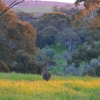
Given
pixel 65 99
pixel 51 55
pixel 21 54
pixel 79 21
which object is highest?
pixel 79 21

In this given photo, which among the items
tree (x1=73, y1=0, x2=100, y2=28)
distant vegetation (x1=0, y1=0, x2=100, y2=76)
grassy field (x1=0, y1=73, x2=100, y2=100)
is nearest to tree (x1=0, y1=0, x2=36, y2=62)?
distant vegetation (x1=0, y1=0, x2=100, y2=76)

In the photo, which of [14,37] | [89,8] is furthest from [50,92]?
[14,37]

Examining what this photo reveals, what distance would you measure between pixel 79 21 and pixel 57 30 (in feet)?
101

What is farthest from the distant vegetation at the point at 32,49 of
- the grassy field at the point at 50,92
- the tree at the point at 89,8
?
the grassy field at the point at 50,92

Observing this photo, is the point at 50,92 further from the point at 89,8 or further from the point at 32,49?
the point at 32,49

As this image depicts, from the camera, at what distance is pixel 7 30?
103 feet

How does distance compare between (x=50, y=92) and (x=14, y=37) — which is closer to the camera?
(x=50, y=92)

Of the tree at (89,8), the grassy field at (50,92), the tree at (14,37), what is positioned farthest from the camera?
the tree at (14,37)

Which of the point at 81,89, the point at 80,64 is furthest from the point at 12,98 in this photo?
the point at 80,64

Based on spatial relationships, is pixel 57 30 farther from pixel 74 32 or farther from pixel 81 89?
pixel 81 89

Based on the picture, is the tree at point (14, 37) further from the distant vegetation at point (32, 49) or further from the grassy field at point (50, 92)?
the grassy field at point (50, 92)

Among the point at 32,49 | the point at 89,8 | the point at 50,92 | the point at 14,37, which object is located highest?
the point at 89,8

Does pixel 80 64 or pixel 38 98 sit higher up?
pixel 38 98

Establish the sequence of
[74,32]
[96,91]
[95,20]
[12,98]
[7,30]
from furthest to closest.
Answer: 1. [74,32]
2. [7,30]
3. [95,20]
4. [96,91]
5. [12,98]
